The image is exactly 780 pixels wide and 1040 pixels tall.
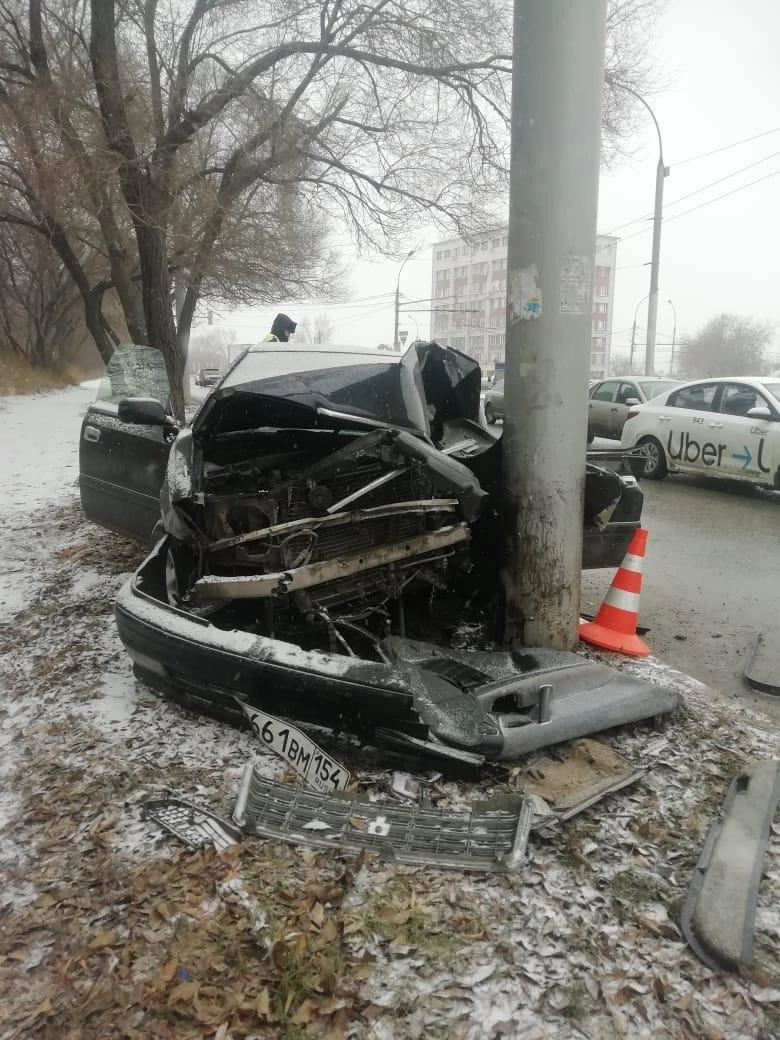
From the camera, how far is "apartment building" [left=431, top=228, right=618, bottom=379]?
46.4m

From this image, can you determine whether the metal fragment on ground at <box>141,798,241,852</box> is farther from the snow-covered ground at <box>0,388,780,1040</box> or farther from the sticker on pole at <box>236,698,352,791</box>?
the sticker on pole at <box>236,698,352,791</box>

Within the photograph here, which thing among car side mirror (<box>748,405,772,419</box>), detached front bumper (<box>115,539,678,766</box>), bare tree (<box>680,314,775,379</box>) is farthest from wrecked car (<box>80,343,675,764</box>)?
bare tree (<box>680,314,775,379</box>)

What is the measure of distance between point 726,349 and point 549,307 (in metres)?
80.5

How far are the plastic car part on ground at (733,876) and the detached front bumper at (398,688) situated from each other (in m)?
0.55

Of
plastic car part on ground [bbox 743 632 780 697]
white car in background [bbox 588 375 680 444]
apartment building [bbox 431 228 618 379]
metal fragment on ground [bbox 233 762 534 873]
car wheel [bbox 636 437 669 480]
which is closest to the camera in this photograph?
metal fragment on ground [bbox 233 762 534 873]

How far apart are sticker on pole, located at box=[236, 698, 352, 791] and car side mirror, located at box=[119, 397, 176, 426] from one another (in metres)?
1.99

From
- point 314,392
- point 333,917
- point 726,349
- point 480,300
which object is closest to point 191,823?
point 333,917

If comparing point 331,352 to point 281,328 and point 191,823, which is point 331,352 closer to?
point 191,823

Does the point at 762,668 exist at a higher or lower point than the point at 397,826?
lower

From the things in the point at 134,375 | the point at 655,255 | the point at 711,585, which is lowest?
the point at 711,585

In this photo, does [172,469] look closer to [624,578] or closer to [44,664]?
[44,664]

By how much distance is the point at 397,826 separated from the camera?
2424 millimetres

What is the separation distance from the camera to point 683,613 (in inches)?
198

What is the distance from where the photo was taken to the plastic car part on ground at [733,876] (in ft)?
6.39
